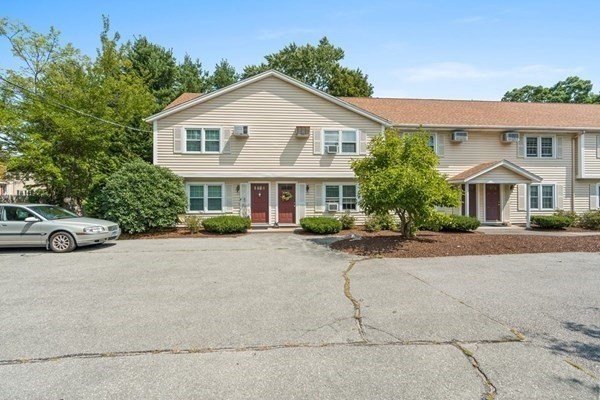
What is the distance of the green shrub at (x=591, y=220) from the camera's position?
16.4m

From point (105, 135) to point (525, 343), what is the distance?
19827 millimetres

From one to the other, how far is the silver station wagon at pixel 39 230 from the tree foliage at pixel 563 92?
175 ft

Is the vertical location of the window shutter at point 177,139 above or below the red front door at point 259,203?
above

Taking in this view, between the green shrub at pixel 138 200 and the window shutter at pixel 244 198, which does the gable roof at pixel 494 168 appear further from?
the green shrub at pixel 138 200

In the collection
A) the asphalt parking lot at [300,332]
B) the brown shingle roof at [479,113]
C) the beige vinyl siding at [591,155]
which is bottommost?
the asphalt parking lot at [300,332]

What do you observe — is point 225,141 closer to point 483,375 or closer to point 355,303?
point 355,303

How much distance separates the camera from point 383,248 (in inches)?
396

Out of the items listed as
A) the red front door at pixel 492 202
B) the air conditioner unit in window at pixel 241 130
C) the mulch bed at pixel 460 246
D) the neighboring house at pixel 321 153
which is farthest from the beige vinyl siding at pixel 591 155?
the air conditioner unit in window at pixel 241 130

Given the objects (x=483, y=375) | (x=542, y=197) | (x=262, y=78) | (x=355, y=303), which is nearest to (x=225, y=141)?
(x=262, y=78)

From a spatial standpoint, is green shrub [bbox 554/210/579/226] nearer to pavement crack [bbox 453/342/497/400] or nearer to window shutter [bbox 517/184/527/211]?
window shutter [bbox 517/184/527/211]

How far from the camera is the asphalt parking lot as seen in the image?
9.73 feet

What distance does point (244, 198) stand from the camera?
54.5 feet


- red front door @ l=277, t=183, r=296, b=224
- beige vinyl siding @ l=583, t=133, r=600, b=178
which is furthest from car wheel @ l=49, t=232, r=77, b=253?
beige vinyl siding @ l=583, t=133, r=600, b=178

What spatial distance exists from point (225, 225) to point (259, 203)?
2871mm
